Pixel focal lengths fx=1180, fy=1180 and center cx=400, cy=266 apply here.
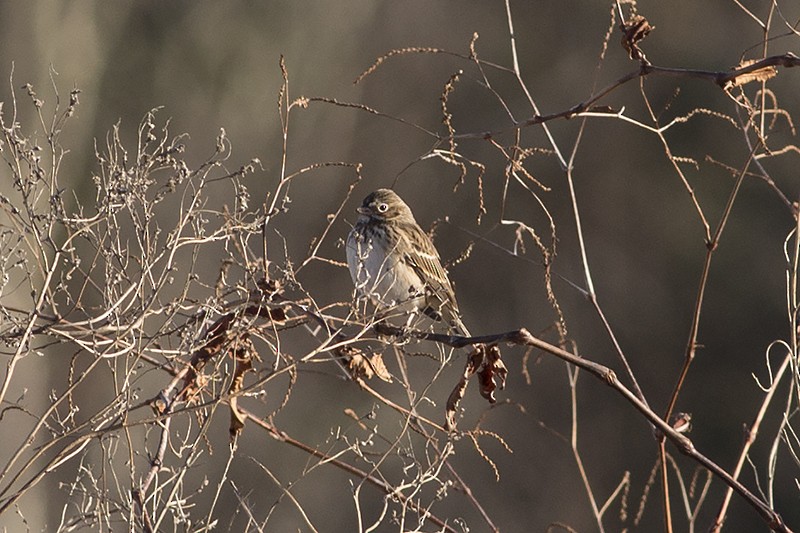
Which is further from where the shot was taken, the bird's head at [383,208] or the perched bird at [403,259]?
the bird's head at [383,208]

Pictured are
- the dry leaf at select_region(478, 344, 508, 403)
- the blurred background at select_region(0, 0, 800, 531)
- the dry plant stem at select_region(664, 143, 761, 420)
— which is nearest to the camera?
the dry plant stem at select_region(664, 143, 761, 420)

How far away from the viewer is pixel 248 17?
16453 millimetres

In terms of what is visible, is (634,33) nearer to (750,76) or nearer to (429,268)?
(750,76)

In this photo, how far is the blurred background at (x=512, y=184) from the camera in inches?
564

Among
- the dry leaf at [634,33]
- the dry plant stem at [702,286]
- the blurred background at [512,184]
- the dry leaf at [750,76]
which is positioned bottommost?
the blurred background at [512,184]

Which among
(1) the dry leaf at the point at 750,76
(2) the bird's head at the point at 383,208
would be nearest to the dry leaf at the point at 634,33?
(1) the dry leaf at the point at 750,76

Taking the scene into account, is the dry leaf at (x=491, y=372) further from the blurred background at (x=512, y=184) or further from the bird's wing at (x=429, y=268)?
the blurred background at (x=512, y=184)

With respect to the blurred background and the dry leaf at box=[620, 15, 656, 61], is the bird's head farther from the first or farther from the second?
the blurred background

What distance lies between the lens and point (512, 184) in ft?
49.0

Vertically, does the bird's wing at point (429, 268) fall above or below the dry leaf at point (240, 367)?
below

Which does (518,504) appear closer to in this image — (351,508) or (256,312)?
(351,508)

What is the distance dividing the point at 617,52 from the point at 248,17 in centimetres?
511

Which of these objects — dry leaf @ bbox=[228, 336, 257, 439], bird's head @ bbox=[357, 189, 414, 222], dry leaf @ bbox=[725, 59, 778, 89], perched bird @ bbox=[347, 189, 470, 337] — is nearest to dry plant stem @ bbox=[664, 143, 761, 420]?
dry leaf @ bbox=[725, 59, 778, 89]

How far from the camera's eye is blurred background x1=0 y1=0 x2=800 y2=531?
14.3 metres
